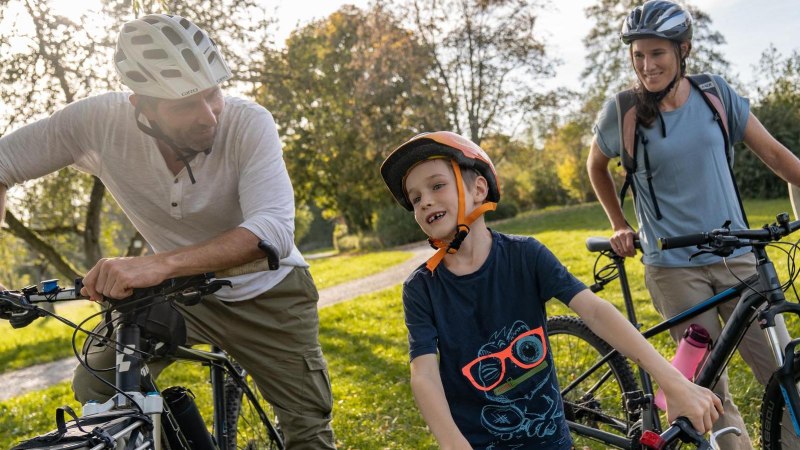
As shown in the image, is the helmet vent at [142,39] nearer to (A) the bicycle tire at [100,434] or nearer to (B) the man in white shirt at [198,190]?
(B) the man in white shirt at [198,190]

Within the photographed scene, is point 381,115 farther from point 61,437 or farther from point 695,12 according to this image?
point 61,437

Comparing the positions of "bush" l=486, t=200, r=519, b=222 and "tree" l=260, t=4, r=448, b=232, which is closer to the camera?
"tree" l=260, t=4, r=448, b=232

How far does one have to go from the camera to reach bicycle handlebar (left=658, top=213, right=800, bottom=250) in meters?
2.71

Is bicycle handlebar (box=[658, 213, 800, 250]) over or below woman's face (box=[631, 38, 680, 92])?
below

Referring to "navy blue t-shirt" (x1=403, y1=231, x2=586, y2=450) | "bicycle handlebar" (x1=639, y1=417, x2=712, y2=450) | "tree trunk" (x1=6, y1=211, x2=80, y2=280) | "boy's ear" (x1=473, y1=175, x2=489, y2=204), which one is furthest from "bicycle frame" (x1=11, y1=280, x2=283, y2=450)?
"tree trunk" (x1=6, y1=211, x2=80, y2=280)

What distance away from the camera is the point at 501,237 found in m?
2.43

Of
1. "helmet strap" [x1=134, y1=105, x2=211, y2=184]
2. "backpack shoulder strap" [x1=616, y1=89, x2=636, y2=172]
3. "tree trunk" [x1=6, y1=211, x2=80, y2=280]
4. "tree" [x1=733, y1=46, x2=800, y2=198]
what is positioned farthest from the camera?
"tree" [x1=733, y1=46, x2=800, y2=198]

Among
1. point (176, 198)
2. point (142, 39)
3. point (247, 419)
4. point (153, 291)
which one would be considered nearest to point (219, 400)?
point (247, 419)

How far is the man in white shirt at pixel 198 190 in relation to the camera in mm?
2285

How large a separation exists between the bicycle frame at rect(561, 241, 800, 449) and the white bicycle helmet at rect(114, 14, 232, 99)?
2.22 metres

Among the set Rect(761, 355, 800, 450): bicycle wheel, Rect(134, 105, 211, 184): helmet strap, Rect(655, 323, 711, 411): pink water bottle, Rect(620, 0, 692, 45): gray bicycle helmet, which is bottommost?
→ Rect(761, 355, 800, 450): bicycle wheel

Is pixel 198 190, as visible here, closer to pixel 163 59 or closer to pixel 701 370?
pixel 163 59

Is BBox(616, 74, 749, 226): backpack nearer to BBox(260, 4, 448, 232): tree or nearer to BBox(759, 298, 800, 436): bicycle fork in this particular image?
BBox(759, 298, 800, 436): bicycle fork

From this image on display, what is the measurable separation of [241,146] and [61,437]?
4.03 feet
